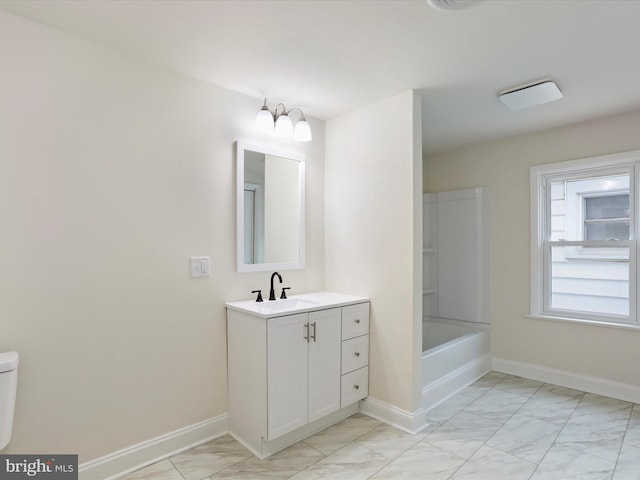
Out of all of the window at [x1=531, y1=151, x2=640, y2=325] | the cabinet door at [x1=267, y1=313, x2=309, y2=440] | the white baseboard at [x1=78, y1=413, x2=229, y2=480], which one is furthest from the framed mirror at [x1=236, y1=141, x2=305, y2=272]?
the window at [x1=531, y1=151, x2=640, y2=325]

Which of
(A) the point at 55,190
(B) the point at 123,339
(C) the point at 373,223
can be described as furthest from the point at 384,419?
(A) the point at 55,190

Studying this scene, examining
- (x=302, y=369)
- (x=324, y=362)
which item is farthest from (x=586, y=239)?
(x=302, y=369)

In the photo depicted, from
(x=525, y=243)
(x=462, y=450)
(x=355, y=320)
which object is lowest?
(x=462, y=450)

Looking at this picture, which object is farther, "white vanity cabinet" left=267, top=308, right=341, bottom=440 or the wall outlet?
the wall outlet

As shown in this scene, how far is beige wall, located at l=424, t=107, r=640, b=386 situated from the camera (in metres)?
2.93

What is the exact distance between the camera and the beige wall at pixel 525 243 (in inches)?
115

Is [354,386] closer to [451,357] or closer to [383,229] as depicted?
[451,357]

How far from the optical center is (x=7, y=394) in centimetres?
148

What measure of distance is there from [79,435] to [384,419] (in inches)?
72.7

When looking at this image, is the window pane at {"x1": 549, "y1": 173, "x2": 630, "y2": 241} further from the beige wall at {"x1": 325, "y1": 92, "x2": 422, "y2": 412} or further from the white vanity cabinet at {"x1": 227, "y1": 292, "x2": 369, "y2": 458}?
the white vanity cabinet at {"x1": 227, "y1": 292, "x2": 369, "y2": 458}

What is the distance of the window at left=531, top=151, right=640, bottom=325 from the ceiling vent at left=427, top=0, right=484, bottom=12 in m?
2.24

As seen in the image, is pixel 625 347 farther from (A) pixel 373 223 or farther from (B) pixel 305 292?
(B) pixel 305 292

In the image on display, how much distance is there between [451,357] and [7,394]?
2.89 metres

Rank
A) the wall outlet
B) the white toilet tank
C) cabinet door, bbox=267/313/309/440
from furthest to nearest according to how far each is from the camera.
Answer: the wall outlet
cabinet door, bbox=267/313/309/440
the white toilet tank
